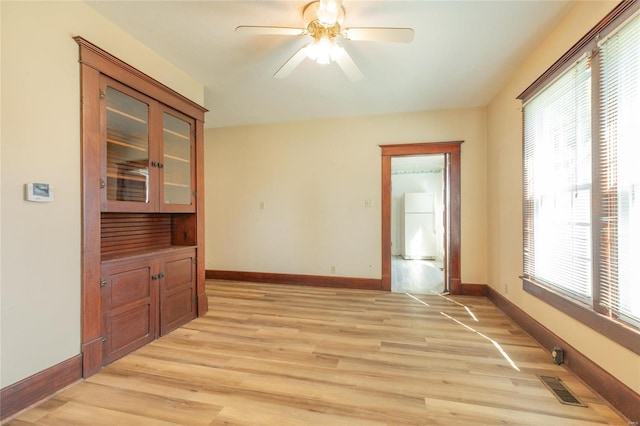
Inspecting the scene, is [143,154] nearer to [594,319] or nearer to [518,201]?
[594,319]

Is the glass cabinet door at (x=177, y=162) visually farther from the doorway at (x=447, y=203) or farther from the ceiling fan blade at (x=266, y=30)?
the doorway at (x=447, y=203)

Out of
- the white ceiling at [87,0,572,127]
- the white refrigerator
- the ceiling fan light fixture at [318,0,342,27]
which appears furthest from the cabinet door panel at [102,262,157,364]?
the white refrigerator

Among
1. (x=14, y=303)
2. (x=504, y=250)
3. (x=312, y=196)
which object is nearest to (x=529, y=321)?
(x=504, y=250)

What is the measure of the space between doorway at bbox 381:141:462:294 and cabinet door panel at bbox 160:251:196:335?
8.74 ft

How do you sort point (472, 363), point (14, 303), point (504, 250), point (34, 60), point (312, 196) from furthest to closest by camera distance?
point (312, 196)
point (504, 250)
point (472, 363)
point (34, 60)
point (14, 303)

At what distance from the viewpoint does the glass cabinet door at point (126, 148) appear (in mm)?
2076

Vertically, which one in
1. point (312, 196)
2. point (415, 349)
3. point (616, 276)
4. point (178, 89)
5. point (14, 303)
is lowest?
point (415, 349)

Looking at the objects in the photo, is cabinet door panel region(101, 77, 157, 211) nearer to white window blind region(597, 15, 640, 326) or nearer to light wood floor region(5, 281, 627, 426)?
light wood floor region(5, 281, 627, 426)

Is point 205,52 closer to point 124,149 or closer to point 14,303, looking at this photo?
point 124,149

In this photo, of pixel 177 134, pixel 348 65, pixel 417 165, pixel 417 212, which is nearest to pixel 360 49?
pixel 348 65

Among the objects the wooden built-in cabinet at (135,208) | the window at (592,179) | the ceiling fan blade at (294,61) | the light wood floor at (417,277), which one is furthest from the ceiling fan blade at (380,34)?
the light wood floor at (417,277)

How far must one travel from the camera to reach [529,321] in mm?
2482

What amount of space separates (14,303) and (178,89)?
2.19 metres

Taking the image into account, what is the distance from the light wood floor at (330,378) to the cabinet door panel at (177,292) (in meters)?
0.11
